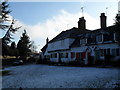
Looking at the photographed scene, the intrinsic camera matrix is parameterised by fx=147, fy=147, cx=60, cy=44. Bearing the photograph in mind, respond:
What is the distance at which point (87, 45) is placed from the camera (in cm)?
2752

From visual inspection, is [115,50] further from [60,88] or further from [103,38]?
[60,88]

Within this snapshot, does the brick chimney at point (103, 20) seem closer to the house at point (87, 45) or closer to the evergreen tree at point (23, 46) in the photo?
the house at point (87, 45)

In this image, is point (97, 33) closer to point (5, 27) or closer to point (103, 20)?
point (103, 20)

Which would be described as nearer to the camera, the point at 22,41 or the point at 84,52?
the point at 84,52

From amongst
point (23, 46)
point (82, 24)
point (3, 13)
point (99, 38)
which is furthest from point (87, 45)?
point (23, 46)

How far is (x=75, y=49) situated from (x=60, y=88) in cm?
2210

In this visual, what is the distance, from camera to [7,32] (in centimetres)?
2691

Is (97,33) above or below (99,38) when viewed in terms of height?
above

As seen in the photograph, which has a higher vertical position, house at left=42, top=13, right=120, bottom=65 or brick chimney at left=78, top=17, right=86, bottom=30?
brick chimney at left=78, top=17, right=86, bottom=30

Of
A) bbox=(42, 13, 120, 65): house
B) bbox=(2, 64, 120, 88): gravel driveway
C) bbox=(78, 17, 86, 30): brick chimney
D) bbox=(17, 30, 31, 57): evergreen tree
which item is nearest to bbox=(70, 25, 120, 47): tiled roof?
bbox=(42, 13, 120, 65): house

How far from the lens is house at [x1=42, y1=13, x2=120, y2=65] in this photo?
23.3 meters

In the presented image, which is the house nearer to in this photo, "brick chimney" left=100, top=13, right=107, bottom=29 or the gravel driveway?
"brick chimney" left=100, top=13, right=107, bottom=29

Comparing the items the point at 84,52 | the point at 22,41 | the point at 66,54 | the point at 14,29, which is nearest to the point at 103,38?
the point at 84,52

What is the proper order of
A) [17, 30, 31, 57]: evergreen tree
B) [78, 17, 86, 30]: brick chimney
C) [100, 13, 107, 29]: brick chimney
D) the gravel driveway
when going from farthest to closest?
[17, 30, 31, 57]: evergreen tree < [78, 17, 86, 30]: brick chimney < [100, 13, 107, 29]: brick chimney < the gravel driveway
